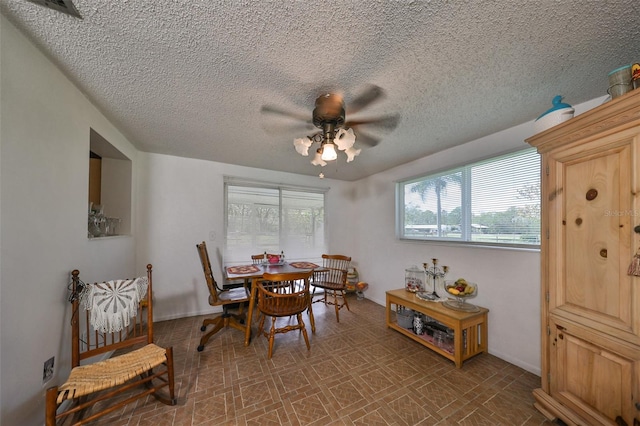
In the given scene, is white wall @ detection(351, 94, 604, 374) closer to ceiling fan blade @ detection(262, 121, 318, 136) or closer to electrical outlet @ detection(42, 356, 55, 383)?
ceiling fan blade @ detection(262, 121, 318, 136)

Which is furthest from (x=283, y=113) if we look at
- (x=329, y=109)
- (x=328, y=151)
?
(x=328, y=151)

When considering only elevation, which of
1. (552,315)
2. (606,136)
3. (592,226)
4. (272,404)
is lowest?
(272,404)

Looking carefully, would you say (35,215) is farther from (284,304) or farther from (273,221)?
(273,221)

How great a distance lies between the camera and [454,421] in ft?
4.96

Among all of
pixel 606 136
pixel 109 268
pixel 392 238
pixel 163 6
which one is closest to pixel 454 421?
pixel 606 136

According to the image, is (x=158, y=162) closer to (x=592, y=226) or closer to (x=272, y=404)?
(x=272, y=404)

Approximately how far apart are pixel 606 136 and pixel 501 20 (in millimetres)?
921

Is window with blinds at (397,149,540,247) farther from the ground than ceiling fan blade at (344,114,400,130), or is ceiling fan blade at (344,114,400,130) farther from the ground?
ceiling fan blade at (344,114,400,130)

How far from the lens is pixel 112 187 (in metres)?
2.73

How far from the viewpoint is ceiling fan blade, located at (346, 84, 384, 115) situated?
64.6 inches

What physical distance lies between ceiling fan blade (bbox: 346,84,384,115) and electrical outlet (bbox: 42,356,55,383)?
2.77 m

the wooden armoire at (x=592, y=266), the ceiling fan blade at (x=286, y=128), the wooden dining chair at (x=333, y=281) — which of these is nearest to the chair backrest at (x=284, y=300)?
the wooden dining chair at (x=333, y=281)

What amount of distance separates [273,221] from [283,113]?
237cm

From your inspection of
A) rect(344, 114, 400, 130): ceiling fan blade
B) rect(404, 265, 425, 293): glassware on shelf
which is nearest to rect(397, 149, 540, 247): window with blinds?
rect(404, 265, 425, 293): glassware on shelf
